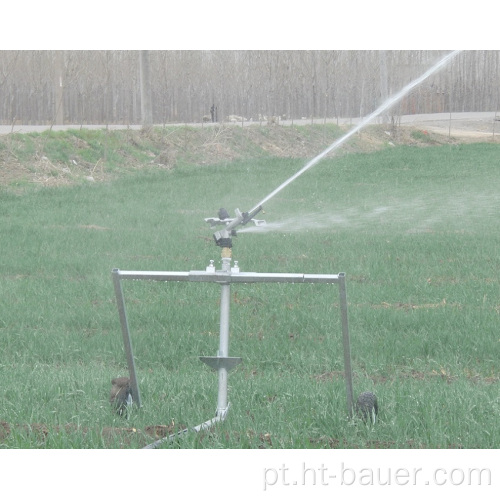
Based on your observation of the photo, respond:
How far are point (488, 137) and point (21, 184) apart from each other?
13.1 metres

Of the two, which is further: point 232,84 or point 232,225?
point 232,84

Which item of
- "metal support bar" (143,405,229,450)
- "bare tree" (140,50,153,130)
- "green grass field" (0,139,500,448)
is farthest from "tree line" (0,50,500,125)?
"metal support bar" (143,405,229,450)

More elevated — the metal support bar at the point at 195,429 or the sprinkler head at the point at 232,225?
the sprinkler head at the point at 232,225

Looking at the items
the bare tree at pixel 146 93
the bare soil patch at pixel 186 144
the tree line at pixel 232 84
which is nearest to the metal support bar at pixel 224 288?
the bare soil patch at pixel 186 144

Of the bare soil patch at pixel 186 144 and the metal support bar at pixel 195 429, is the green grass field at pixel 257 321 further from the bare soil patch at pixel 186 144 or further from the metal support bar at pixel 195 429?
the bare soil patch at pixel 186 144

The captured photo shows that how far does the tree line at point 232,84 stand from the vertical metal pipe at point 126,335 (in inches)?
609

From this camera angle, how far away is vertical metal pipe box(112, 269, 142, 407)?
378 centimetres

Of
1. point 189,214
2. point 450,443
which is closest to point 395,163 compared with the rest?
point 189,214

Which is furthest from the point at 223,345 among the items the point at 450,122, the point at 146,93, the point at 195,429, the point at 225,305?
the point at 450,122

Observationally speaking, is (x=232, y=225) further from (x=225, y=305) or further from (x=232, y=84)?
(x=232, y=84)

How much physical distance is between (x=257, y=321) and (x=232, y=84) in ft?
48.1

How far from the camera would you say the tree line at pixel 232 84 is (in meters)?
19.2

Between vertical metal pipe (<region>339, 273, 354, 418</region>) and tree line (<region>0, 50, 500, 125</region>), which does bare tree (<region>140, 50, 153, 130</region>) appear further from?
vertical metal pipe (<region>339, 273, 354, 418</region>)

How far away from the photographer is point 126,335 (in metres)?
3.88
